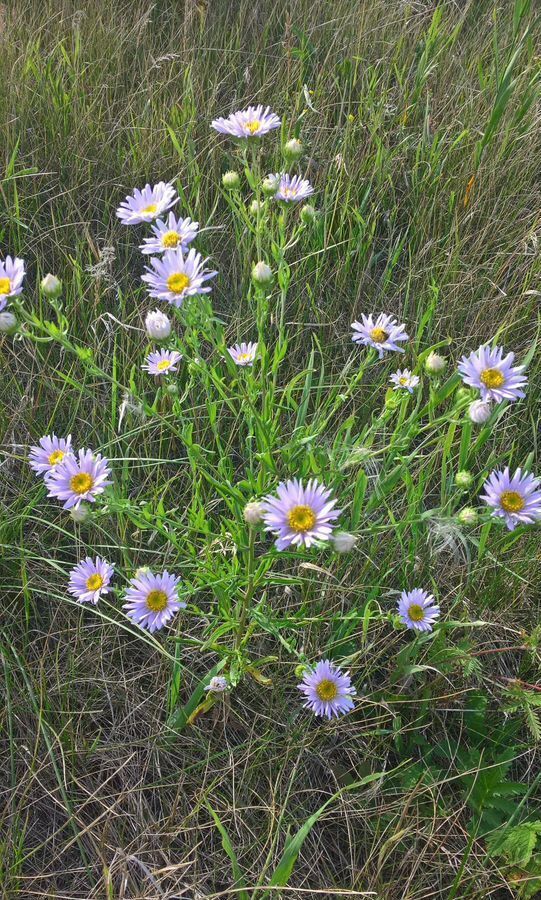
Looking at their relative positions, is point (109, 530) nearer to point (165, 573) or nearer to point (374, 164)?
point (165, 573)

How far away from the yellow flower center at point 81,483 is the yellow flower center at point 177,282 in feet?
1.39

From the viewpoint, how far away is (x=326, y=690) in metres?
1.64

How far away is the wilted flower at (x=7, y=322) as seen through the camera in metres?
1.48

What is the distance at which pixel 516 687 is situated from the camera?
5.69 ft

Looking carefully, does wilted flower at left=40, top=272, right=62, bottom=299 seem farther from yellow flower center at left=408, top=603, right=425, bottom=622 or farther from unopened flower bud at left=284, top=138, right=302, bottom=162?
yellow flower center at left=408, top=603, right=425, bottom=622

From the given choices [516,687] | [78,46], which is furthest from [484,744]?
[78,46]

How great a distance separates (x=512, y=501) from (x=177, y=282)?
2.67 feet

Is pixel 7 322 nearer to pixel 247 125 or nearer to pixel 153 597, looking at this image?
pixel 153 597

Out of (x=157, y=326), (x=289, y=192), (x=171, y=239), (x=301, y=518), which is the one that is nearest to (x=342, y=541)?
(x=301, y=518)

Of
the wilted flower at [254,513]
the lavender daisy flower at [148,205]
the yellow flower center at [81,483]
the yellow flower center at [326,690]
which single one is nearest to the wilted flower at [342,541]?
the wilted flower at [254,513]

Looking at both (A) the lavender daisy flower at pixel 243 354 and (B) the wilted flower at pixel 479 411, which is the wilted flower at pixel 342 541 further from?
(A) the lavender daisy flower at pixel 243 354

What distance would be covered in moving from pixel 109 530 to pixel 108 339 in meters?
0.58

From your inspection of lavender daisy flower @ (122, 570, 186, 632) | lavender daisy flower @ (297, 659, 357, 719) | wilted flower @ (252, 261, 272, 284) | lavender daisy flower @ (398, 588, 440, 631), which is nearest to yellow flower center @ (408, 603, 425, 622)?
lavender daisy flower @ (398, 588, 440, 631)

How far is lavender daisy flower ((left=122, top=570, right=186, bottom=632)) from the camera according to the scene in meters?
1.61
